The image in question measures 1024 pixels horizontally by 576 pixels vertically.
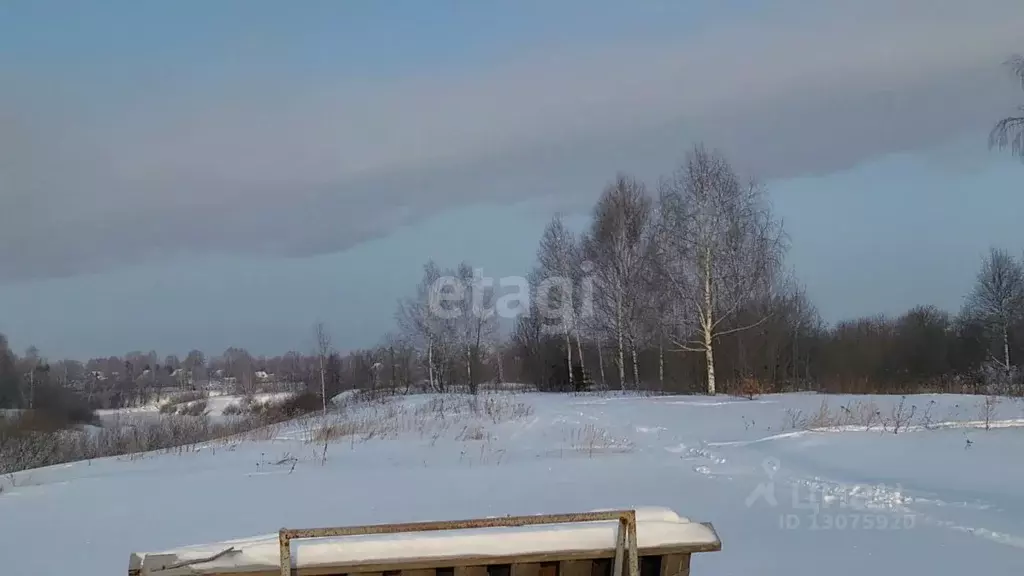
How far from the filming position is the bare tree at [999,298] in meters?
35.4

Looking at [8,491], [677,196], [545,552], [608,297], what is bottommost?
[8,491]

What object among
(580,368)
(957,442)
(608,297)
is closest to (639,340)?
(608,297)

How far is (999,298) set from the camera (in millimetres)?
36594

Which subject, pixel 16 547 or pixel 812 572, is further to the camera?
pixel 16 547

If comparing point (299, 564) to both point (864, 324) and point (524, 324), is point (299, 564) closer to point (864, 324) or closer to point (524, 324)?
point (524, 324)

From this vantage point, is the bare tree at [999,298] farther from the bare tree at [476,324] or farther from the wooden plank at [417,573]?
the wooden plank at [417,573]

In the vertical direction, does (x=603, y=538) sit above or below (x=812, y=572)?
above

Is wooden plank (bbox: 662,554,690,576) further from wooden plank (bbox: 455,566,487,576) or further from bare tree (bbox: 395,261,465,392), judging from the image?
bare tree (bbox: 395,261,465,392)

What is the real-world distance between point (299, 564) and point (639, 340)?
89.5 feet

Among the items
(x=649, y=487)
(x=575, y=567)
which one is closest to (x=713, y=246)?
(x=649, y=487)

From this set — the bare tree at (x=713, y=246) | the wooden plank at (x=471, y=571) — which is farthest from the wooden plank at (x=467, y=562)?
the bare tree at (x=713, y=246)

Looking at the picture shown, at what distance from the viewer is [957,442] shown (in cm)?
842

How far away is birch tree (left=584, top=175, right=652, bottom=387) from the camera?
2817 cm

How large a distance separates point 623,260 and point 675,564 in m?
26.2
